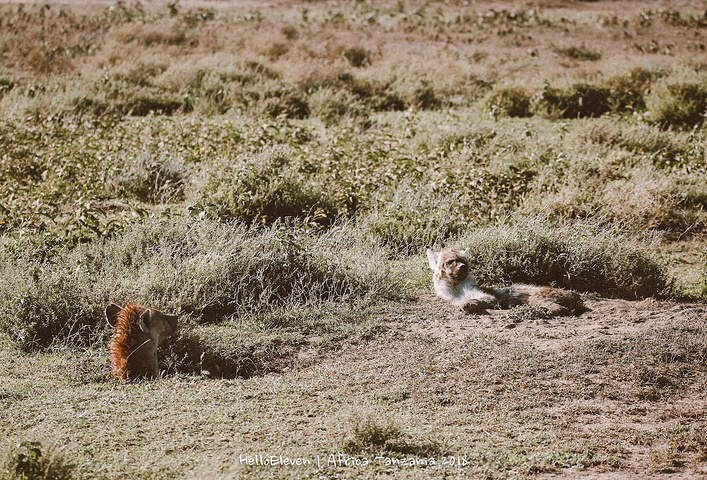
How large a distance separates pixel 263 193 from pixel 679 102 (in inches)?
334

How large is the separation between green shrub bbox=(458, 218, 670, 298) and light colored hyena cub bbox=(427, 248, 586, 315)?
0.46 meters

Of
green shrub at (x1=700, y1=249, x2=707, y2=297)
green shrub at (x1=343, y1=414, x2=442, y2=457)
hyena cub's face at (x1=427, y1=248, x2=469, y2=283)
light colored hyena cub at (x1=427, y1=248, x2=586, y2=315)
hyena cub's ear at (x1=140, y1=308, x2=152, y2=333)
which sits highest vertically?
hyena cub's ear at (x1=140, y1=308, x2=152, y2=333)

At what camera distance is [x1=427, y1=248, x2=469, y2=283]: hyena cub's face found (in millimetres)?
6574

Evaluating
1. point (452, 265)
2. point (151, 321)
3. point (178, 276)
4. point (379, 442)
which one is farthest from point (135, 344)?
point (452, 265)

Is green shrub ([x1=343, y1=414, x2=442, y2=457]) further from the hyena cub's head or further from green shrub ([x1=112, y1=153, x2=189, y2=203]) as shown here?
green shrub ([x1=112, y1=153, x2=189, y2=203])

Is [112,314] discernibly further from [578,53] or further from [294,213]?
[578,53]

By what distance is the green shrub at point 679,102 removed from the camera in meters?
13.1

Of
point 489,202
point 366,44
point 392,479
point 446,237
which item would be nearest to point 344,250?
point 446,237

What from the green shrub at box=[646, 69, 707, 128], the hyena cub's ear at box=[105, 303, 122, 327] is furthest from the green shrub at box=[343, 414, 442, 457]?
the green shrub at box=[646, 69, 707, 128]

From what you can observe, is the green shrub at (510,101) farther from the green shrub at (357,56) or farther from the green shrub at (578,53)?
the green shrub at (578,53)

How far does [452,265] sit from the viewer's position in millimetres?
6629

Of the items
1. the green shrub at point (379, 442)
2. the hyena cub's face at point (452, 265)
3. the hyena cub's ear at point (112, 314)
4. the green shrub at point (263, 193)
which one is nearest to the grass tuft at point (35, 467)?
the green shrub at point (379, 442)

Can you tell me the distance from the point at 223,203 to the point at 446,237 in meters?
2.57

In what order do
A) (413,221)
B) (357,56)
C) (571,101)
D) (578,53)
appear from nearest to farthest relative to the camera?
(413,221) → (571,101) → (357,56) → (578,53)
